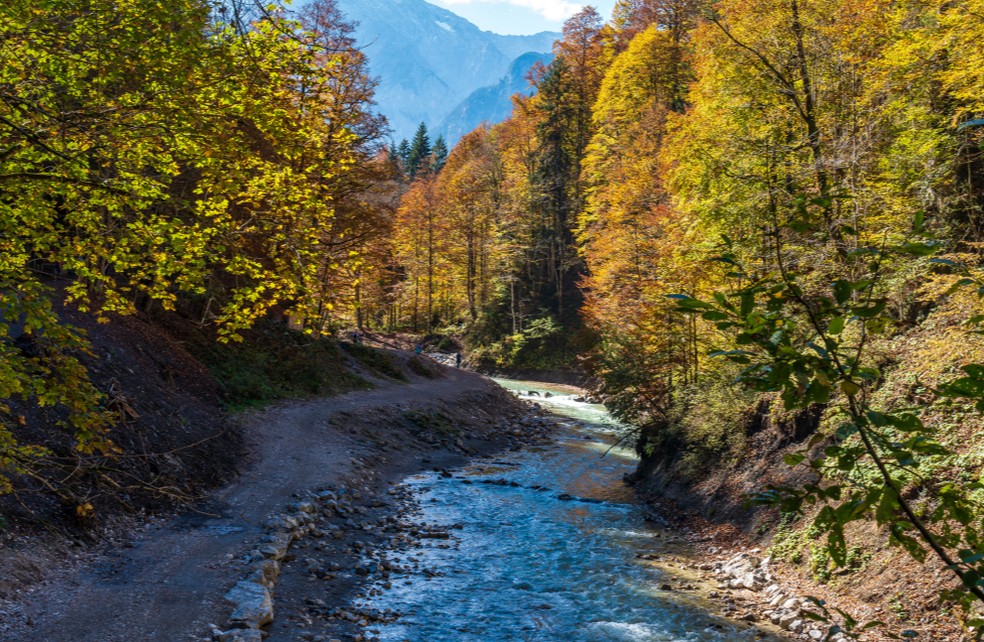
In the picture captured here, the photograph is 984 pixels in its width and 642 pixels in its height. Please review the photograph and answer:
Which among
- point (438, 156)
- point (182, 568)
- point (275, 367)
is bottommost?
point (182, 568)

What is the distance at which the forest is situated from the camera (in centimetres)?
213

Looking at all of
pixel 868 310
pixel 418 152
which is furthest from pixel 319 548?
pixel 418 152

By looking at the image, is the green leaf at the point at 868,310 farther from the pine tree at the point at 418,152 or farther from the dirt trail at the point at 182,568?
the pine tree at the point at 418,152

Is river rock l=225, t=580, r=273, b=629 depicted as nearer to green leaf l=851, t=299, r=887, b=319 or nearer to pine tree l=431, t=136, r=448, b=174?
green leaf l=851, t=299, r=887, b=319

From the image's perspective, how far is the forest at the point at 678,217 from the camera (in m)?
2.13

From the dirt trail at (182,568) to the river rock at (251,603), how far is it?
151 millimetres

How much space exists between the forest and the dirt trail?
2065 millimetres

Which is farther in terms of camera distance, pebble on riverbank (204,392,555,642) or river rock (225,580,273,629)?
pebble on riverbank (204,392,555,642)

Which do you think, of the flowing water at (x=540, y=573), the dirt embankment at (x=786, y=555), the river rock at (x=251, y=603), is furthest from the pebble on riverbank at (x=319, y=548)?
the dirt embankment at (x=786, y=555)

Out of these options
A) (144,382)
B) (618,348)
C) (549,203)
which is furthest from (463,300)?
(144,382)

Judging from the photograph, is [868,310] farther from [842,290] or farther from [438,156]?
[438,156]

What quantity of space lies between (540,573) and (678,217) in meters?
14.5

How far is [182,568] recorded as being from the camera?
8555 mm

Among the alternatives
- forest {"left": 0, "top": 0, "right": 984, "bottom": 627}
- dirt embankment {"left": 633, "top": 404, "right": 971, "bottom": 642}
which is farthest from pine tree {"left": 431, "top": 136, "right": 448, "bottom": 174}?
dirt embankment {"left": 633, "top": 404, "right": 971, "bottom": 642}
